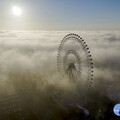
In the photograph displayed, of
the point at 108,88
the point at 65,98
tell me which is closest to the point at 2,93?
the point at 65,98

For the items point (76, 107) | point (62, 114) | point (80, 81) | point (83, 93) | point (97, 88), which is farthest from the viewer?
point (80, 81)

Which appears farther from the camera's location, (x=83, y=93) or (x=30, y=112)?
(x=83, y=93)

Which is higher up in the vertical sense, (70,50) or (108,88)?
(70,50)

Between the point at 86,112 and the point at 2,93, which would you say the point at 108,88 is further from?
the point at 2,93

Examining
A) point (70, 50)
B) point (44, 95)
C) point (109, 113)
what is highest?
point (70, 50)

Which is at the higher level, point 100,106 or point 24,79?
point 24,79

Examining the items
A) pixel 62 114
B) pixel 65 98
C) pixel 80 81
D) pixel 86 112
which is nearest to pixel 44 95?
pixel 65 98

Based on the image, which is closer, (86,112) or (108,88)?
(86,112)

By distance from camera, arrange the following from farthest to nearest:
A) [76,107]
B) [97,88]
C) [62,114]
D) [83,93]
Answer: [97,88]
[83,93]
[76,107]
[62,114]

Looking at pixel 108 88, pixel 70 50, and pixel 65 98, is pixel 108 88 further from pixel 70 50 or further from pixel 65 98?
pixel 70 50
